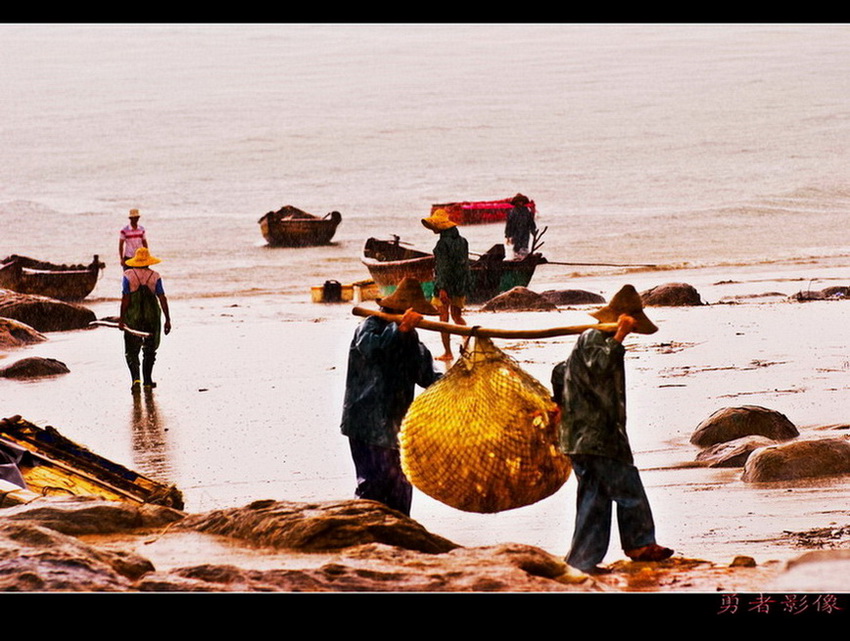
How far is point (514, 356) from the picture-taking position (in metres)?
13.4

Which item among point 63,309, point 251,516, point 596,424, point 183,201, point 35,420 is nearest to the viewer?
point 596,424

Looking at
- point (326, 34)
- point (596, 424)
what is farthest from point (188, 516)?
point (326, 34)

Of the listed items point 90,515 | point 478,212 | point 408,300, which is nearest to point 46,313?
point 90,515

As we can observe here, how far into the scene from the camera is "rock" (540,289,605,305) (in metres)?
16.2

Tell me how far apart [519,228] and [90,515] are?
31.2ft

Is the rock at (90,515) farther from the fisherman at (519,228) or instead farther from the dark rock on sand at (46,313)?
the fisherman at (519,228)

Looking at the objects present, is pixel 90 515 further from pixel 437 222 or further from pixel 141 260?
pixel 141 260

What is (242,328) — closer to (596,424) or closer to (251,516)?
(251,516)

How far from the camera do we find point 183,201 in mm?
24375

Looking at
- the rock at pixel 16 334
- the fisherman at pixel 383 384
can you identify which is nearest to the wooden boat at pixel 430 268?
the rock at pixel 16 334

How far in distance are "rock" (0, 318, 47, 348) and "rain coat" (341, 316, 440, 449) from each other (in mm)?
6316

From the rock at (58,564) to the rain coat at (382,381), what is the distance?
1.21 m

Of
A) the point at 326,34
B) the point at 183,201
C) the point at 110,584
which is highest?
the point at 326,34

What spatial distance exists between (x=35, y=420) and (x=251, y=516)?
12.3 feet
